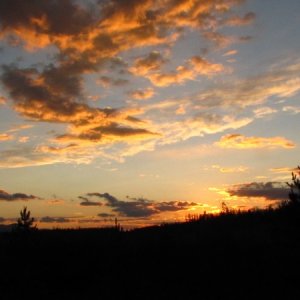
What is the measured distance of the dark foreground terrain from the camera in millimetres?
17391

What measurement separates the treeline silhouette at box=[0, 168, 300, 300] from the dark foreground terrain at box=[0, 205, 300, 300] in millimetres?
36

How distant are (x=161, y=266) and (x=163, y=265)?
108 mm

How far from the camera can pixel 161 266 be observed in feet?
67.7

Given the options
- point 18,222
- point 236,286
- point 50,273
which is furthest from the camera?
point 18,222

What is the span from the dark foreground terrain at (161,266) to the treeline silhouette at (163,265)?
4 centimetres

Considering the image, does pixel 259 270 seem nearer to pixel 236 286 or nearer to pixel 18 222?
pixel 236 286

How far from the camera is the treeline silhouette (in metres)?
17.4

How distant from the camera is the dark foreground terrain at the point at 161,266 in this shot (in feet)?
57.1

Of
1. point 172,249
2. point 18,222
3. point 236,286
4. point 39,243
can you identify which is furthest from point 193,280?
point 18,222

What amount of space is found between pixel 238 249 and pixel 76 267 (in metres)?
7.93

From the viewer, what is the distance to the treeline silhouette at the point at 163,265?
57.1 ft

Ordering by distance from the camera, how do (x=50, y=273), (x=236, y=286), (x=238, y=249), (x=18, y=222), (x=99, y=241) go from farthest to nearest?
(x=18, y=222) < (x=99, y=241) < (x=238, y=249) < (x=50, y=273) < (x=236, y=286)

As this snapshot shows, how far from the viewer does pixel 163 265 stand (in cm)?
2069

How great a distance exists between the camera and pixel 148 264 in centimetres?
2120
